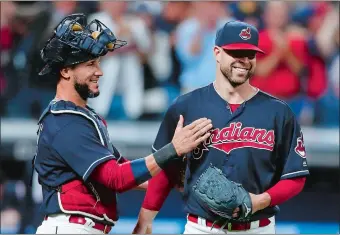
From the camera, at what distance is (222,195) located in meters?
4.44

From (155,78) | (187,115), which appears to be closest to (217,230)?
(187,115)

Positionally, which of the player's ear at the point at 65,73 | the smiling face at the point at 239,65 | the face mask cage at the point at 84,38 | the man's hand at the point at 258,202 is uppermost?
the face mask cage at the point at 84,38

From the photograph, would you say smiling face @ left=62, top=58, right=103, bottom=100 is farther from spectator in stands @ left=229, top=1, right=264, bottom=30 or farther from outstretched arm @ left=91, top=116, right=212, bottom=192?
spectator in stands @ left=229, top=1, right=264, bottom=30

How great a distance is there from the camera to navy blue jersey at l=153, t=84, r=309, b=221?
457 centimetres

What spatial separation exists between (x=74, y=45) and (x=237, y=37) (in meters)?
0.87

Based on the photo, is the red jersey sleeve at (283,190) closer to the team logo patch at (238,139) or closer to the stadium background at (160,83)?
the team logo patch at (238,139)

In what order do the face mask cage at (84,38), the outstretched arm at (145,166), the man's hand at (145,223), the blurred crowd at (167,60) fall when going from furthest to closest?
the blurred crowd at (167,60), the man's hand at (145,223), the face mask cage at (84,38), the outstretched arm at (145,166)

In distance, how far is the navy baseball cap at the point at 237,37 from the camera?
4.56 meters

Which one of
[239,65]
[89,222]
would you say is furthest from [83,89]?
[239,65]

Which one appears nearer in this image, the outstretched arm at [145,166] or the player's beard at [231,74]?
the outstretched arm at [145,166]

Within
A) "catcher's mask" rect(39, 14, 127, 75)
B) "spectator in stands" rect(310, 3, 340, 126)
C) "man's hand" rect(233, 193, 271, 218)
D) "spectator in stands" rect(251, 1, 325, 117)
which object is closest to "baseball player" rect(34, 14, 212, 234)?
"catcher's mask" rect(39, 14, 127, 75)

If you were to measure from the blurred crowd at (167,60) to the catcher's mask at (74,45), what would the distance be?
4198mm

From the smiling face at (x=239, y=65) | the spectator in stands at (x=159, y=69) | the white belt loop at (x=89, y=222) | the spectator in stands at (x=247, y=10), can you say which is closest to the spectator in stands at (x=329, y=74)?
the spectator in stands at (x=247, y=10)

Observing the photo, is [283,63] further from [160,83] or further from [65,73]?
[65,73]
